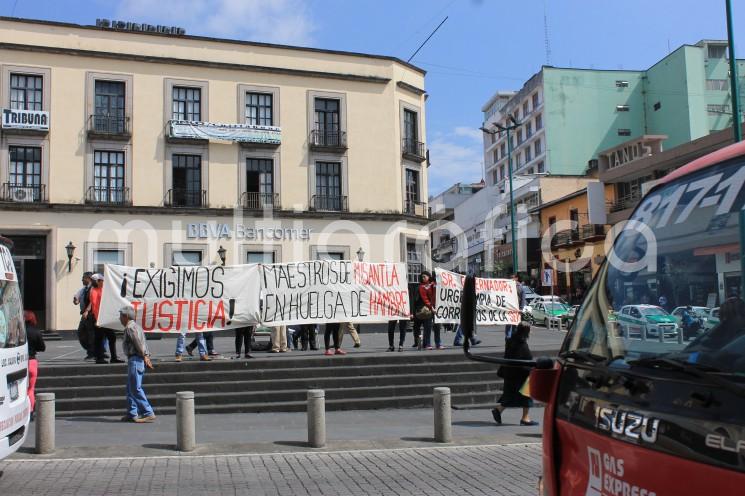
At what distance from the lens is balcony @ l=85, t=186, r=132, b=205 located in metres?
30.0

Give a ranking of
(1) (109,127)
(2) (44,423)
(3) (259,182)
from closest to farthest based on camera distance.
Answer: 1. (2) (44,423)
2. (1) (109,127)
3. (3) (259,182)

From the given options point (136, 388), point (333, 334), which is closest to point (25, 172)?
point (333, 334)

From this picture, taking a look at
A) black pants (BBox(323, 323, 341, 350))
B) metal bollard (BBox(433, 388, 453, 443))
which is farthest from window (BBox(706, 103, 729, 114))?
metal bollard (BBox(433, 388, 453, 443))

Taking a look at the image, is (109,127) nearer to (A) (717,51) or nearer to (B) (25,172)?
(B) (25,172)

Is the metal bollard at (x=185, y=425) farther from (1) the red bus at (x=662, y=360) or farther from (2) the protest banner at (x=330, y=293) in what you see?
(1) the red bus at (x=662, y=360)

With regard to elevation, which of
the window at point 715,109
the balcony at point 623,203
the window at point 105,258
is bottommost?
the window at point 105,258

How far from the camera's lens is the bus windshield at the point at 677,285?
2.29m

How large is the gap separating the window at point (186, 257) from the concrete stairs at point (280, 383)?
1832cm

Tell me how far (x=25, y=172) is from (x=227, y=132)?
8.96m

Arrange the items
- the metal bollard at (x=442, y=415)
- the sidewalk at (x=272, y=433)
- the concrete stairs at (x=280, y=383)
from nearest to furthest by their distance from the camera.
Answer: the sidewalk at (x=272, y=433) → the metal bollard at (x=442, y=415) → the concrete stairs at (x=280, y=383)

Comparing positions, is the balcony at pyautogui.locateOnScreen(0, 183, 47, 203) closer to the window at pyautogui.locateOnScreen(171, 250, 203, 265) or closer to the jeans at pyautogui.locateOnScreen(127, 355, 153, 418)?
the window at pyautogui.locateOnScreen(171, 250, 203, 265)

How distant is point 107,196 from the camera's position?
30.4 metres

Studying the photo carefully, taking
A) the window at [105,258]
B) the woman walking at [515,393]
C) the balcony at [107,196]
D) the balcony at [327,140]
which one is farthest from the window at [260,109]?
the woman walking at [515,393]

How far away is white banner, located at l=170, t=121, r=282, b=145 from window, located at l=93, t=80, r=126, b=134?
2.36 m
